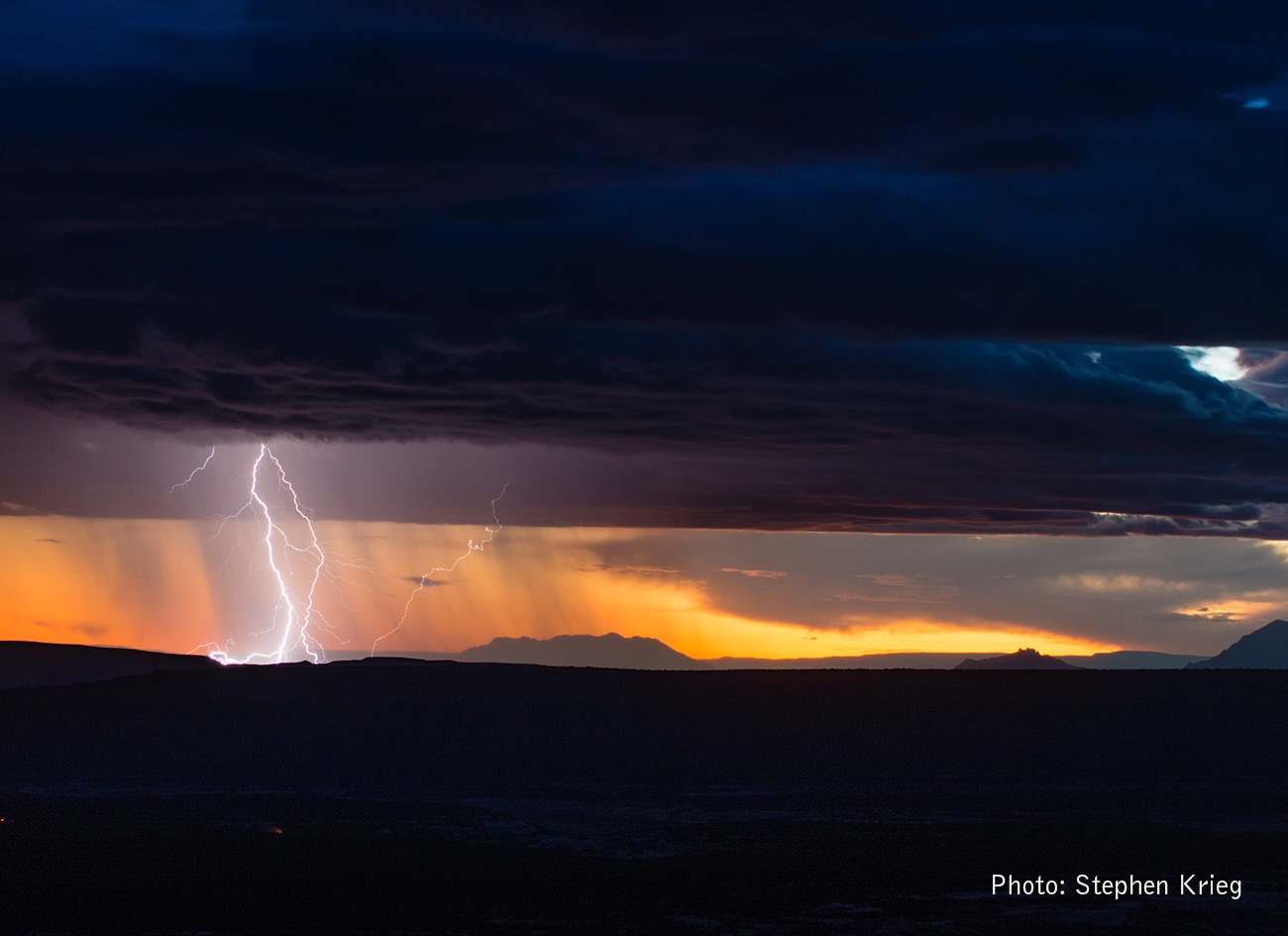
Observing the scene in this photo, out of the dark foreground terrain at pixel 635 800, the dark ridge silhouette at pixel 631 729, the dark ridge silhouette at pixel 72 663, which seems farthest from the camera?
the dark ridge silhouette at pixel 72 663

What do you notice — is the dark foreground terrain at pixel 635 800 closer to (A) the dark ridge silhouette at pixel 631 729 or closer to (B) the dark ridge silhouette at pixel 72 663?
(A) the dark ridge silhouette at pixel 631 729

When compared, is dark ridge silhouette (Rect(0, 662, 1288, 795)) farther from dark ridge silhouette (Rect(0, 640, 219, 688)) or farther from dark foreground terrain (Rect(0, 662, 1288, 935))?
dark ridge silhouette (Rect(0, 640, 219, 688))

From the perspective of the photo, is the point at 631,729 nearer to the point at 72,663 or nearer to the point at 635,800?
the point at 635,800

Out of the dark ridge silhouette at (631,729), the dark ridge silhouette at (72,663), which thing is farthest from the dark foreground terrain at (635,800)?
the dark ridge silhouette at (72,663)

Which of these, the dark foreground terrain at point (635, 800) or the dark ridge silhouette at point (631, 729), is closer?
the dark foreground terrain at point (635, 800)

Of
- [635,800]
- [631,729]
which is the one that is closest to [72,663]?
[631,729]

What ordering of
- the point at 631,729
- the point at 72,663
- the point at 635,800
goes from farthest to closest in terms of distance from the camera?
the point at 72,663, the point at 631,729, the point at 635,800

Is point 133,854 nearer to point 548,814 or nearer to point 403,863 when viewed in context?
point 403,863
